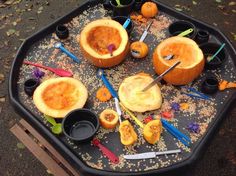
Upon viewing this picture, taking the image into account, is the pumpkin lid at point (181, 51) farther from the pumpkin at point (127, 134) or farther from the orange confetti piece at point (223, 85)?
the pumpkin at point (127, 134)

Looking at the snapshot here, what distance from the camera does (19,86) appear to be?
1.72m

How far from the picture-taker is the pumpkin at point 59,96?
151 centimetres

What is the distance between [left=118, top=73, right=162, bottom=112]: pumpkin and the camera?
1.54 metres

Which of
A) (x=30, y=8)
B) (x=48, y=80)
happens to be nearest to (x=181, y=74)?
(x=48, y=80)

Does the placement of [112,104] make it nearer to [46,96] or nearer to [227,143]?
[46,96]

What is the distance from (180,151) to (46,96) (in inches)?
29.1

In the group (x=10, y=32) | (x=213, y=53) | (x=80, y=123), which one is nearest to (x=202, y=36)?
(x=213, y=53)

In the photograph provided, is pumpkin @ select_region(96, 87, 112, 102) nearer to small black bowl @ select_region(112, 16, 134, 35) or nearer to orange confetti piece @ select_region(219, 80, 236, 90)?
small black bowl @ select_region(112, 16, 134, 35)

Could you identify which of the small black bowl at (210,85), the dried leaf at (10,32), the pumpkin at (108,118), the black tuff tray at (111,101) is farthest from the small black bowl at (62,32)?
the dried leaf at (10,32)

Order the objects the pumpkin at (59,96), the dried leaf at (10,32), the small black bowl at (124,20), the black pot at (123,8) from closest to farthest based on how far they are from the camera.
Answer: the pumpkin at (59,96) → the small black bowl at (124,20) → the black pot at (123,8) → the dried leaf at (10,32)

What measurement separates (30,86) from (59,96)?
0.19 metres

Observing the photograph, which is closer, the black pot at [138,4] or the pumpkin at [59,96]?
the pumpkin at [59,96]

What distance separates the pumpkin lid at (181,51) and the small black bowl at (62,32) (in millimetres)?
610

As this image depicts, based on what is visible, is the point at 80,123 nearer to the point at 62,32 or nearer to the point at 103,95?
the point at 103,95
